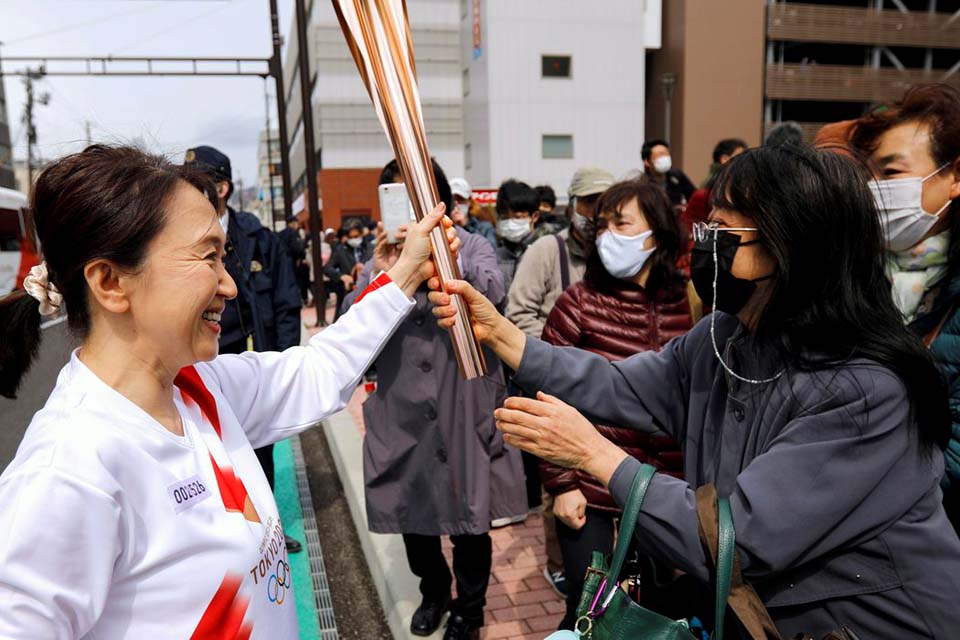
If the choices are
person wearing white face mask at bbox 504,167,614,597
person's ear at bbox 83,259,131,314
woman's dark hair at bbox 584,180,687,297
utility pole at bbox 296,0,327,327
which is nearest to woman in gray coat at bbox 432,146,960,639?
person's ear at bbox 83,259,131,314

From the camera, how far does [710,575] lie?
1358 millimetres

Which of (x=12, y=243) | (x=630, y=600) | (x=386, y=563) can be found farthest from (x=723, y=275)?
(x=12, y=243)

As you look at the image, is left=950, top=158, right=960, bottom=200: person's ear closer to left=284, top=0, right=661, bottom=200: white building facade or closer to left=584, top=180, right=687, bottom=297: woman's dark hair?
left=584, top=180, right=687, bottom=297: woman's dark hair

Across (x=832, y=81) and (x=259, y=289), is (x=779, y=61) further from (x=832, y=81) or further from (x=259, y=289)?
(x=259, y=289)

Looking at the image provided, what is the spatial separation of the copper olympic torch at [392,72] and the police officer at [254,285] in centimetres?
190

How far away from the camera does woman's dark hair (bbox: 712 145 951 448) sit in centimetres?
138

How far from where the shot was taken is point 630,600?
4.41 ft

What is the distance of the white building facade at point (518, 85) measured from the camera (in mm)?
25766

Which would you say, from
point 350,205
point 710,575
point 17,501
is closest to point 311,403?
point 17,501

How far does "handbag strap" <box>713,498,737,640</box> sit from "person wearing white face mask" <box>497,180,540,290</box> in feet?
12.8

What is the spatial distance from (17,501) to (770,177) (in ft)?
4.83

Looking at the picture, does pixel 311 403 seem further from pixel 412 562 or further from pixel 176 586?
pixel 412 562

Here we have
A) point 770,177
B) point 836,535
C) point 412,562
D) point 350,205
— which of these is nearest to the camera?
point 836,535

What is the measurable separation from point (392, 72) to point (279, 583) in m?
1.24
